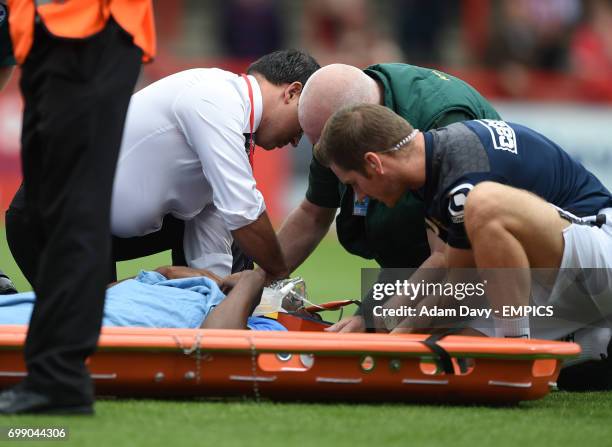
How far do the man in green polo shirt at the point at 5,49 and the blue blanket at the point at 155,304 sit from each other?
64.4 inches

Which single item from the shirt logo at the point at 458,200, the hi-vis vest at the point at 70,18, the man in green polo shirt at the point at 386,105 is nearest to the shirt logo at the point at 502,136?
the shirt logo at the point at 458,200

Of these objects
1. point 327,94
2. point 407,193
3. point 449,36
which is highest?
point 327,94

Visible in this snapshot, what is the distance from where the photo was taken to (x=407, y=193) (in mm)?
5395

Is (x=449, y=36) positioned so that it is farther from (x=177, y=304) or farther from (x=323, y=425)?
(x=323, y=425)

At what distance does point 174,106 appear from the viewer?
5293 millimetres

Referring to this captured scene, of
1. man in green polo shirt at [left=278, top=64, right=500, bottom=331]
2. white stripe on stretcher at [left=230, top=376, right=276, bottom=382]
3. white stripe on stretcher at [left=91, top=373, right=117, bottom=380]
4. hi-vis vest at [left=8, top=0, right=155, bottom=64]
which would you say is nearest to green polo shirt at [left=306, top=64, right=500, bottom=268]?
man in green polo shirt at [left=278, top=64, right=500, bottom=331]

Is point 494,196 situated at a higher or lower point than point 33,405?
higher

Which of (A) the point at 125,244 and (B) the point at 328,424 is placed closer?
(B) the point at 328,424

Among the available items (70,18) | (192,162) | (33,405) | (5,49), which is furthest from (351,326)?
(5,49)

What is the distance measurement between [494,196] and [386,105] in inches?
53.2

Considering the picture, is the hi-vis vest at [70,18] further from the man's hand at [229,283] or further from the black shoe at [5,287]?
the black shoe at [5,287]

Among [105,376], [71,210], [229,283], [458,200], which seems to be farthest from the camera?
[229,283]

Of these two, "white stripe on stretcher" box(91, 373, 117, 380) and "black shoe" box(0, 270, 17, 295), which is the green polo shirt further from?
"white stripe on stretcher" box(91, 373, 117, 380)

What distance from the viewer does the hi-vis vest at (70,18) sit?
3.51m
